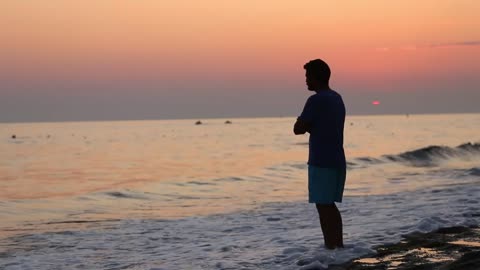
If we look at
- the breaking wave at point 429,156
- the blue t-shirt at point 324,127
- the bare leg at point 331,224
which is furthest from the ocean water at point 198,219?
the breaking wave at point 429,156

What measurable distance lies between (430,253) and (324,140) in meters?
1.63

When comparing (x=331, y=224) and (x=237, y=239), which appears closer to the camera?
(x=331, y=224)

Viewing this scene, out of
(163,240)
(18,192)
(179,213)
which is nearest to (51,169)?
(18,192)

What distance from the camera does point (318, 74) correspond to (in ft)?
22.2

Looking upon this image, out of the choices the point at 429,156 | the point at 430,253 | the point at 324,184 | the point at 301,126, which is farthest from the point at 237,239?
the point at 429,156

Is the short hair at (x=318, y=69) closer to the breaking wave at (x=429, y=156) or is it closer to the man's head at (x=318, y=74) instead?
the man's head at (x=318, y=74)

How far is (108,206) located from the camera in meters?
15.5

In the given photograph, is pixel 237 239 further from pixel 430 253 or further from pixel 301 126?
pixel 430 253

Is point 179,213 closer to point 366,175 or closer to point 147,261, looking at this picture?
point 147,261

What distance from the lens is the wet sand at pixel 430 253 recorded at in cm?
557

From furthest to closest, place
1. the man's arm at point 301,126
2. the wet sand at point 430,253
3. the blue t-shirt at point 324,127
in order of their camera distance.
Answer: the blue t-shirt at point 324,127 → the man's arm at point 301,126 → the wet sand at point 430,253

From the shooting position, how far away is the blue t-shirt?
6.61 meters

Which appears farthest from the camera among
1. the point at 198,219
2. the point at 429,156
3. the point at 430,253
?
the point at 429,156

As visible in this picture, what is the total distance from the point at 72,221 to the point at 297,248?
656 cm
